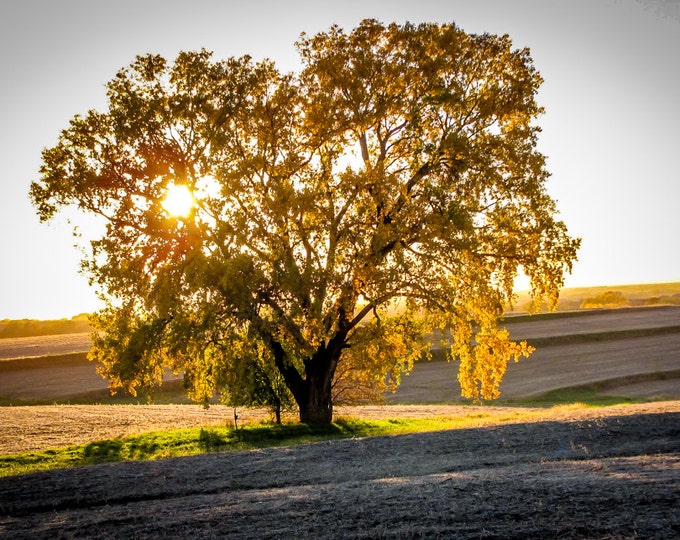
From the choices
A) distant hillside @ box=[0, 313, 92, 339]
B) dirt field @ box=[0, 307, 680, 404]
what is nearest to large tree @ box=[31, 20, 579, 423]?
dirt field @ box=[0, 307, 680, 404]

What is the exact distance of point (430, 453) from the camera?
16266 millimetres

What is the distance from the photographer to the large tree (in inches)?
919

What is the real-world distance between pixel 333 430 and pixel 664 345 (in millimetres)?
42180

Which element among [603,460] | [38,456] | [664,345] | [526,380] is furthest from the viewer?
[664,345]

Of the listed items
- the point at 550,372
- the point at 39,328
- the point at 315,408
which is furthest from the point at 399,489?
the point at 39,328

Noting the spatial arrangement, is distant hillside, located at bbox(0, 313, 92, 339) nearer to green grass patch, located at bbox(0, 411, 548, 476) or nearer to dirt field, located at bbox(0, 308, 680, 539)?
green grass patch, located at bbox(0, 411, 548, 476)

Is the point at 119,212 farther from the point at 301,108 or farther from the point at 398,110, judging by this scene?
the point at 398,110

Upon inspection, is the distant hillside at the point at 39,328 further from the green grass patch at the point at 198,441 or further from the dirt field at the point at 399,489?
the dirt field at the point at 399,489

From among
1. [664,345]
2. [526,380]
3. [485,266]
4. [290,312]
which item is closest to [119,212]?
[290,312]

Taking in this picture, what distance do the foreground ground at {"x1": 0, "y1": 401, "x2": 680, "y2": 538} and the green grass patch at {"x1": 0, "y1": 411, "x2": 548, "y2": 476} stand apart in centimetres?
497

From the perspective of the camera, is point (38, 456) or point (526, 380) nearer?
point (38, 456)

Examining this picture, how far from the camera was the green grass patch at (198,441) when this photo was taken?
20953 millimetres

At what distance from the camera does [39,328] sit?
119562 millimetres

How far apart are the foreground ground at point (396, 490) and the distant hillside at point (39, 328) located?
4208 inches
